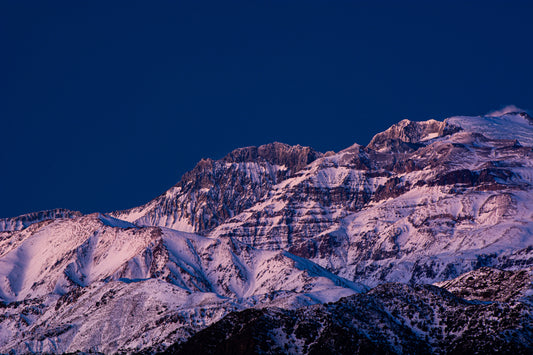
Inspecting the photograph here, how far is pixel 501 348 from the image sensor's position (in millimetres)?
198375

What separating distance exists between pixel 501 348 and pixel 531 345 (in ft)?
16.1

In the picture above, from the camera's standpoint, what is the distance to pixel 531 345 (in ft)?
650
